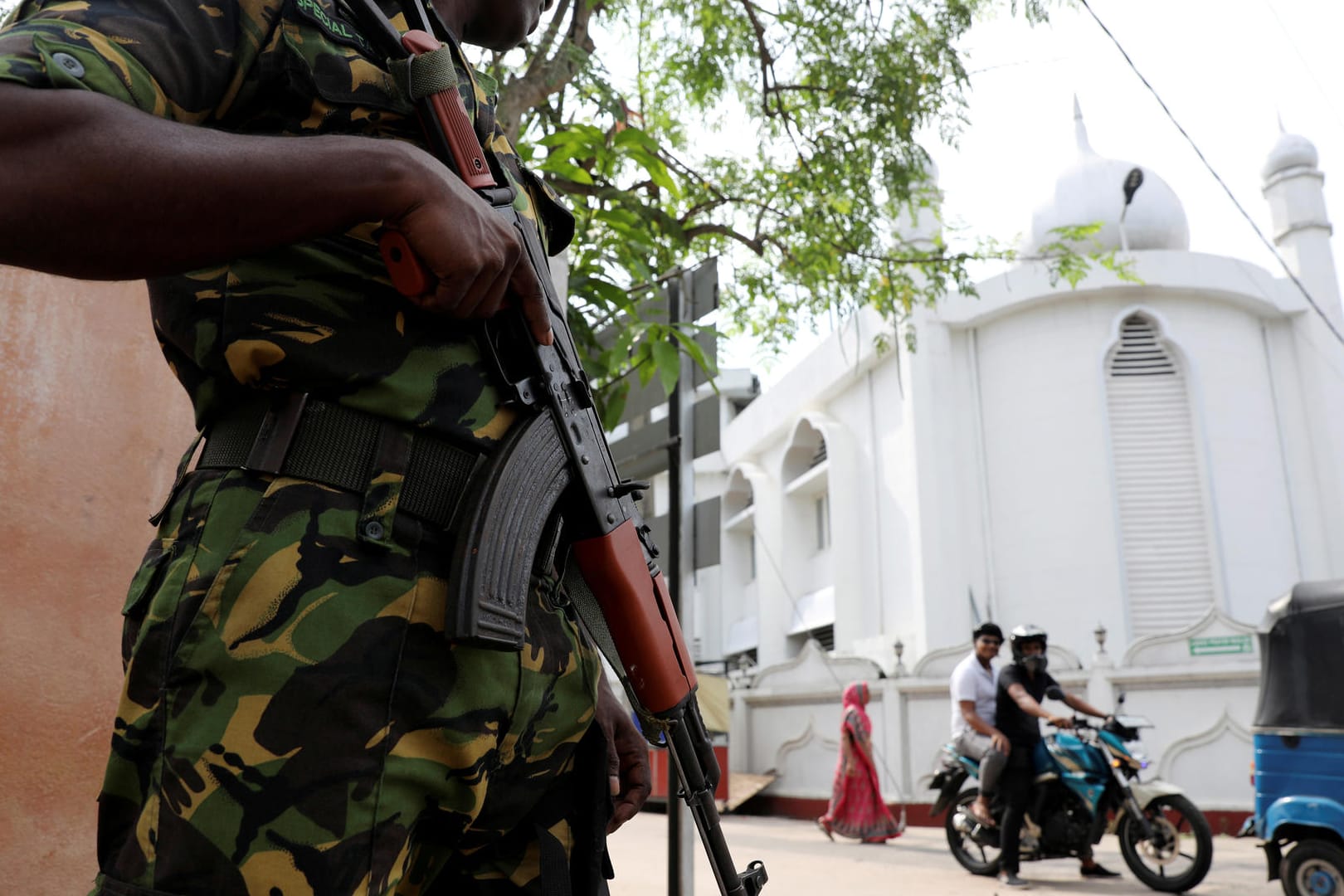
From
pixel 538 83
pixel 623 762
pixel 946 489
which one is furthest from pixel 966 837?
pixel 946 489

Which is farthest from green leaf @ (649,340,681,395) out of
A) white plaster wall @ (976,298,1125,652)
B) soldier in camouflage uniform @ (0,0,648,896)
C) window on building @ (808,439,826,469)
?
window on building @ (808,439,826,469)

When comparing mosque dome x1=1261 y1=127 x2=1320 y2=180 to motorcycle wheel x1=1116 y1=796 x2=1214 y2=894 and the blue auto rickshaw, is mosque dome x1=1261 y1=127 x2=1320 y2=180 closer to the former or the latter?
the blue auto rickshaw

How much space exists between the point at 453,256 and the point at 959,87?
4774mm

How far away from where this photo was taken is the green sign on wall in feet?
35.1

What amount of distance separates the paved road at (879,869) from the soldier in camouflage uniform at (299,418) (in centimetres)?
499

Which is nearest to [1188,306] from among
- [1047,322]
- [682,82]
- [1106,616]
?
[1047,322]

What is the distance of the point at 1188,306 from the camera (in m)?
15.2

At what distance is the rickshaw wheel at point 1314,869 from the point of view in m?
5.03

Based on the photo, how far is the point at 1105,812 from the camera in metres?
6.37

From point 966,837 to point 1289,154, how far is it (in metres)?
14.5

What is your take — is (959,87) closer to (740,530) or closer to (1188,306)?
(1188,306)

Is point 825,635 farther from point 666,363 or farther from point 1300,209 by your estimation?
point 666,363

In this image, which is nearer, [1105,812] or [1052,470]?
[1105,812]

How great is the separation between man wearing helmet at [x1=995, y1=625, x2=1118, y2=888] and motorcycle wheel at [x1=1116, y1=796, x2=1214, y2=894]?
323mm
